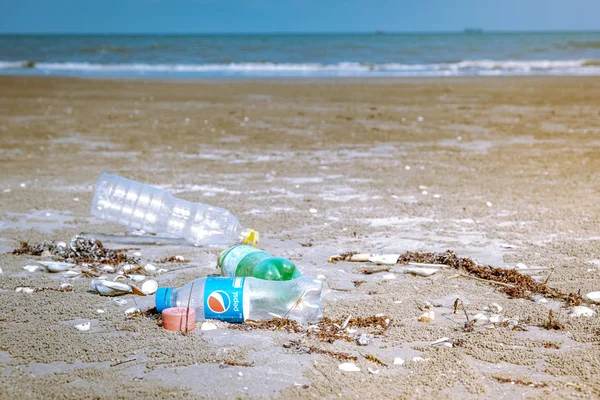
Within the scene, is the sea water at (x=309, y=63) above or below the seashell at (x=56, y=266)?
above

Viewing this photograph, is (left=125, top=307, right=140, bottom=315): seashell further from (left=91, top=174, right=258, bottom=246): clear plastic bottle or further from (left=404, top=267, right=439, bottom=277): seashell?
(left=404, top=267, right=439, bottom=277): seashell

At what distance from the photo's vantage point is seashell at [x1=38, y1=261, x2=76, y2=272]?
4379 mm

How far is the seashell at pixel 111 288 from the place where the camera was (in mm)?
3920

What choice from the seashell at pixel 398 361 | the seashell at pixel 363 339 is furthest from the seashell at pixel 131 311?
the seashell at pixel 398 361

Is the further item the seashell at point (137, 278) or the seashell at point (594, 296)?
the seashell at point (137, 278)

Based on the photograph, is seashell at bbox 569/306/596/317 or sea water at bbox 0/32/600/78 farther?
sea water at bbox 0/32/600/78

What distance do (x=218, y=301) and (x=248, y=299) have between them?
0.16 metres

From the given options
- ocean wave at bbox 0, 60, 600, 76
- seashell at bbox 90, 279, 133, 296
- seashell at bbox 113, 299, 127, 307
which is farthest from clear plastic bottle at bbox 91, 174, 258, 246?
ocean wave at bbox 0, 60, 600, 76

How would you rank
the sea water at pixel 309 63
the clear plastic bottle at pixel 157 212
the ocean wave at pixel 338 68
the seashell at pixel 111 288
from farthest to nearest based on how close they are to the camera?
1. the sea water at pixel 309 63
2. the ocean wave at pixel 338 68
3. the clear plastic bottle at pixel 157 212
4. the seashell at pixel 111 288

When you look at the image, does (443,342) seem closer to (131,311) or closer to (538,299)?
(538,299)

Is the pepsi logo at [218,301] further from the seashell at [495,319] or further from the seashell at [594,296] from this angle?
the seashell at [594,296]

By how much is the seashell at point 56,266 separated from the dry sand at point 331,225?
14 centimetres

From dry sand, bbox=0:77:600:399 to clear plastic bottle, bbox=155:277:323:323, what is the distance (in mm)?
169

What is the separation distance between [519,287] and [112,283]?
→ 245 cm
